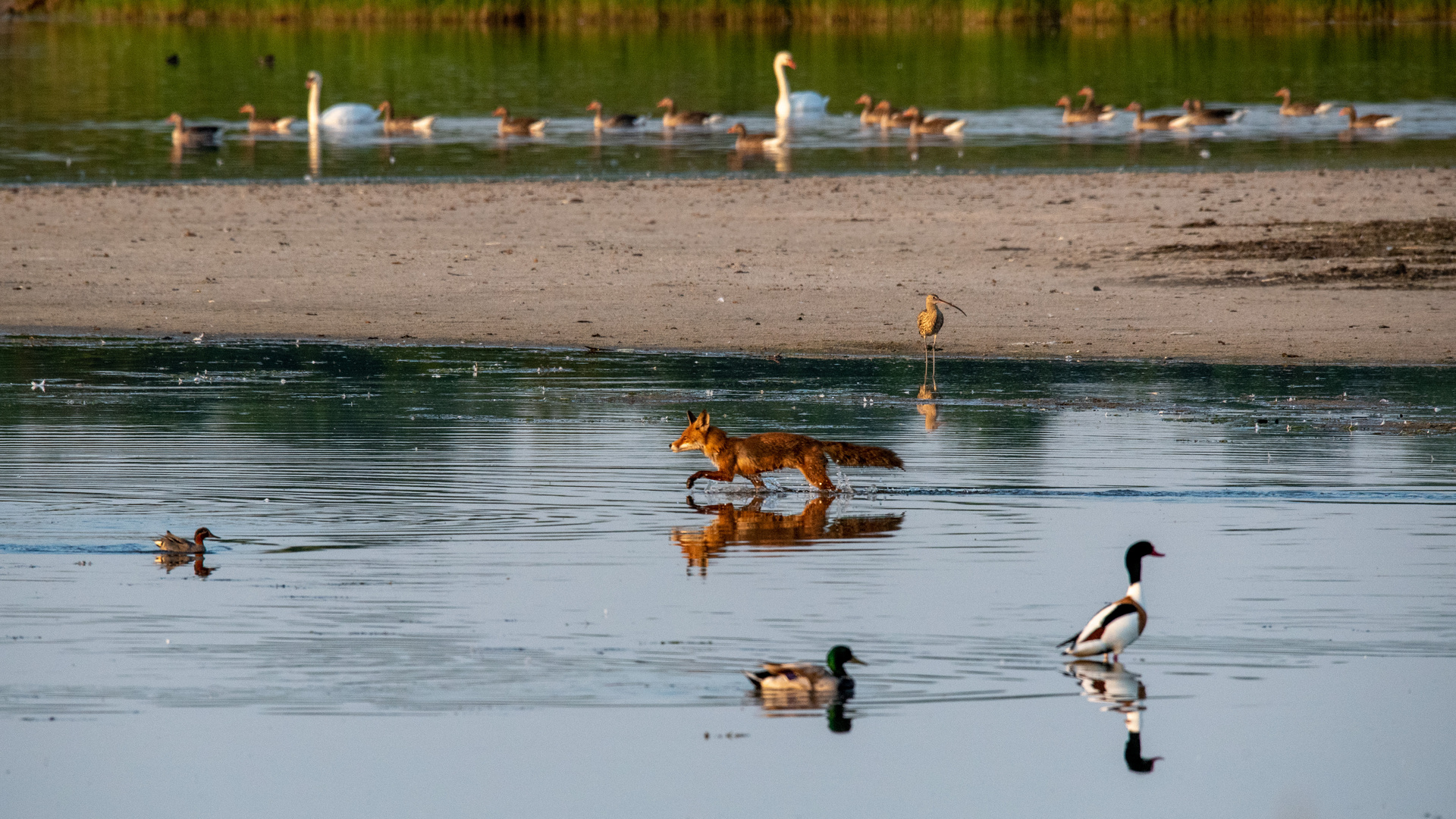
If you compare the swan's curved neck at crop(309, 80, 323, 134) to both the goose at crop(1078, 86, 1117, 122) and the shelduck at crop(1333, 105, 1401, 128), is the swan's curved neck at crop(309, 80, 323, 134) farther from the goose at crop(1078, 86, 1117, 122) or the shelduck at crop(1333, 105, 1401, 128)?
the goose at crop(1078, 86, 1117, 122)

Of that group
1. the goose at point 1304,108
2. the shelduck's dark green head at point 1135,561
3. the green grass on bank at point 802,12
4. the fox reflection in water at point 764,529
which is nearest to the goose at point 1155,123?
the goose at point 1304,108

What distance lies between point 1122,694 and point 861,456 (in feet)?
12.1

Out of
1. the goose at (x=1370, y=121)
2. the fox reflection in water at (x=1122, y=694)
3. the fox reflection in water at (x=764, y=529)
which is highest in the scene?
the goose at (x=1370, y=121)

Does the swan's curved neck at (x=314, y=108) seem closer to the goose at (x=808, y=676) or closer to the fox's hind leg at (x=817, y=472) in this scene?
the fox's hind leg at (x=817, y=472)

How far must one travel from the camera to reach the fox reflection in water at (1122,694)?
713 cm

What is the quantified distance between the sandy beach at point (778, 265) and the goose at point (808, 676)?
9.17 meters

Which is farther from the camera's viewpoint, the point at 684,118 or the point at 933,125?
the point at 684,118

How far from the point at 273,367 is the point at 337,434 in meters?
3.21

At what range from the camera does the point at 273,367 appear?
640 inches

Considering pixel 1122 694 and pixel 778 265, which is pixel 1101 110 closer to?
pixel 778 265

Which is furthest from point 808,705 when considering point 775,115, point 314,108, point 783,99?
point 775,115

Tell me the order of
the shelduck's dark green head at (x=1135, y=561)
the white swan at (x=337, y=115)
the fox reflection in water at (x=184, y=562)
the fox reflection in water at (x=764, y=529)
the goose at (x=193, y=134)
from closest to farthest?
the shelduck's dark green head at (x=1135, y=561)
the fox reflection in water at (x=184, y=562)
the fox reflection in water at (x=764, y=529)
the goose at (x=193, y=134)
the white swan at (x=337, y=115)

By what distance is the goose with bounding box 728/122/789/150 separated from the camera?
34062 millimetres

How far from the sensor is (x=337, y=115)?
40.7 meters
